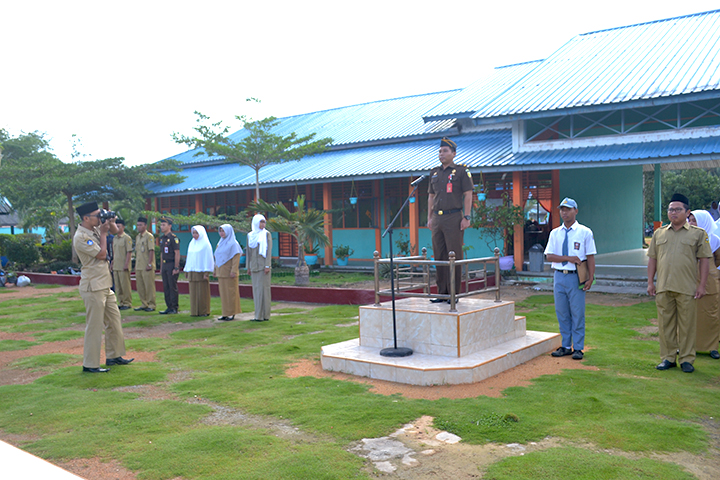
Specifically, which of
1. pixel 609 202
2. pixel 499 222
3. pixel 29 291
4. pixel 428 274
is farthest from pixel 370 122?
pixel 428 274

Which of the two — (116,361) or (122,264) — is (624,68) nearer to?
(122,264)

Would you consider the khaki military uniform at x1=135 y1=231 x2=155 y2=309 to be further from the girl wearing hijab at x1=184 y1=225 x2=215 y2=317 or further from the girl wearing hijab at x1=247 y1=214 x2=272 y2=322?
the girl wearing hijab at x1=247 y1=214 x2=272 y2=322

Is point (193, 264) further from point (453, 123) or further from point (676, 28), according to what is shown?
point (676, 28)

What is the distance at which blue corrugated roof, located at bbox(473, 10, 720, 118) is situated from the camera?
12398mm

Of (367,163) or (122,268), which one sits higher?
(367,163)

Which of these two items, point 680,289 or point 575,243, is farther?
point 575,243

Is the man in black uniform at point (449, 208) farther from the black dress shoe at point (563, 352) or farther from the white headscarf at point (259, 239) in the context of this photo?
the white headscarf at point (259, 239)

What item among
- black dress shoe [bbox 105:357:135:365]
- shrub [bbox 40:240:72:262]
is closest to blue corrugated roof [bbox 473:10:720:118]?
black dress shoe [bbox 105:357:135:365]

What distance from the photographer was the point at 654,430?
13.3 feet

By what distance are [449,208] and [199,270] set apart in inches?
214

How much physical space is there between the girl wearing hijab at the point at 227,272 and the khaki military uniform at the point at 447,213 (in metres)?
4.44

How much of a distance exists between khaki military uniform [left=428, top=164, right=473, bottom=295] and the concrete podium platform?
1.45ft

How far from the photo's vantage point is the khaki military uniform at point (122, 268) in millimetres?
11594

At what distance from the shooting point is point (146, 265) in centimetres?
1127
